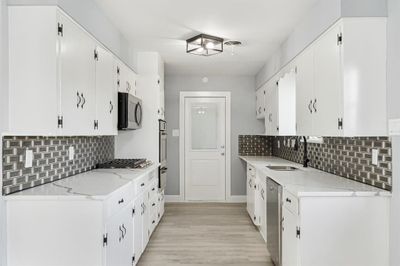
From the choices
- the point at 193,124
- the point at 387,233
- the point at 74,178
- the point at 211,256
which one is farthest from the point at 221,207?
the point at 387,233

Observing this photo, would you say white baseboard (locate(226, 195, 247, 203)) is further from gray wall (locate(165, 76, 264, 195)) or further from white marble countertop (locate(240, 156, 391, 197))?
white marble countertop (locate(240, 156, 391, 197))

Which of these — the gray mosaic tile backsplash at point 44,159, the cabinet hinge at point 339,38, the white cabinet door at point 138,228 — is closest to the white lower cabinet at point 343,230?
the cabinet hinge at point 339,38

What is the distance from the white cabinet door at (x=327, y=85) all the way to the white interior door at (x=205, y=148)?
3479mm

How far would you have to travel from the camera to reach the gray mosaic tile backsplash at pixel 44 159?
214cm

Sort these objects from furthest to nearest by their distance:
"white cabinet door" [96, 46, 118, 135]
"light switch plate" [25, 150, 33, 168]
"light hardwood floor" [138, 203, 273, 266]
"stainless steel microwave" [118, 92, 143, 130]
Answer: "stainless steel microwave" [118, 92, 143, 130], "light hardwood floor" [138, 203, 273, 266], "white cabinet door" [96, 46, 118, 135], "light switch plate" [25, 150, 33, 168]

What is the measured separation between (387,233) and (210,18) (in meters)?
2.31

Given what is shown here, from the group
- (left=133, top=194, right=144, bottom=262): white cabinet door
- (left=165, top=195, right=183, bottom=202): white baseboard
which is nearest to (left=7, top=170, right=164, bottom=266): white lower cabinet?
(left=133, top=194, right=144, bottom=262): white cabinet door

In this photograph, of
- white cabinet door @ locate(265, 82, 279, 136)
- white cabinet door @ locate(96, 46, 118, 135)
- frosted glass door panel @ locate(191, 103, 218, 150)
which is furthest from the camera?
frosted glass door panel @ locate(191, 103, 218, 150)

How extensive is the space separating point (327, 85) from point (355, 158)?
704 millimetres

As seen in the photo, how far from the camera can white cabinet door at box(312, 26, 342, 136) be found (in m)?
2.33

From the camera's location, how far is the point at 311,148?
383 centimetres

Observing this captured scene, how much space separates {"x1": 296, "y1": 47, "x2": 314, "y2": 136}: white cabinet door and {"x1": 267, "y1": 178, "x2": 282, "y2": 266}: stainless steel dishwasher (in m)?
0.59

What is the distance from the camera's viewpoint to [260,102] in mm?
5547

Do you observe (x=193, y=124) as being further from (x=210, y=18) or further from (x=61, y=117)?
(x=61, y=117)
